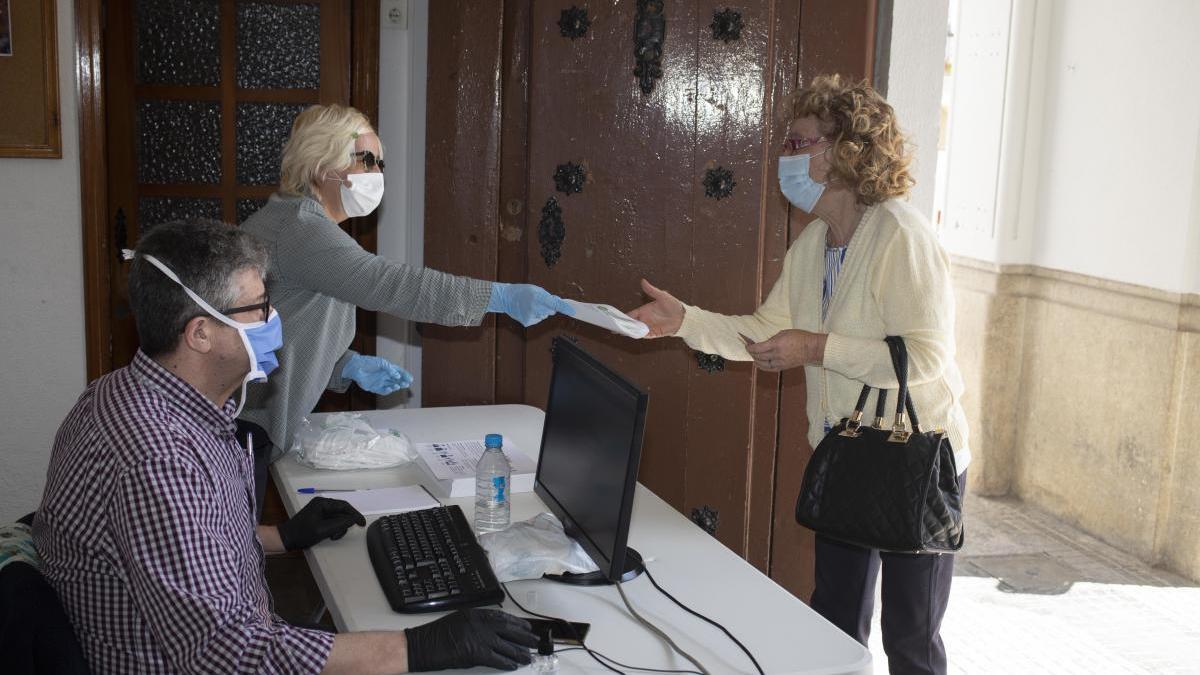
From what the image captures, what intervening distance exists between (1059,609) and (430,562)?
3336mm

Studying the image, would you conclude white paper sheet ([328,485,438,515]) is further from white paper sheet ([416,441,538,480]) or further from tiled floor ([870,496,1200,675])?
tiled floor ([870,496,1200,675])

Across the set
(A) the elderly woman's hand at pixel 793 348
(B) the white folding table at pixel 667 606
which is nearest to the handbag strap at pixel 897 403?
(A) the elderly woman's hand at pixel 793 348

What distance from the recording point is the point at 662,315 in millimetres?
2986

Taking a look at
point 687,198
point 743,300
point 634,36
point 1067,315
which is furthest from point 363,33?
point 1067,315

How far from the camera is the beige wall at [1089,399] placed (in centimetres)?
497

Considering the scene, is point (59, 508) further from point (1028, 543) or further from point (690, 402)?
point (1028, 543)

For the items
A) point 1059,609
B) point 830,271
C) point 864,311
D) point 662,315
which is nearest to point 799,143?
point 830,271

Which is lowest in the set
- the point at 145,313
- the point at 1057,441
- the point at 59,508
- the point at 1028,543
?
the point at 1028,543

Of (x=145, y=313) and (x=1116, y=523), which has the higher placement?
(x=145, y=313)

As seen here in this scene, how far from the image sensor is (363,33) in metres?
4.23

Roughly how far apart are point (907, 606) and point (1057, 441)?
369 centimetres

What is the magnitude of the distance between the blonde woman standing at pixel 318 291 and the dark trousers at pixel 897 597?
911mm

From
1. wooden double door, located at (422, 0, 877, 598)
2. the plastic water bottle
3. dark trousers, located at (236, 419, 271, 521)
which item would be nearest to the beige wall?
wooden double door, located at (422, 0, 877, 598)

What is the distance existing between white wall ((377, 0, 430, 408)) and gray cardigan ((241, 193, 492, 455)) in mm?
1293
